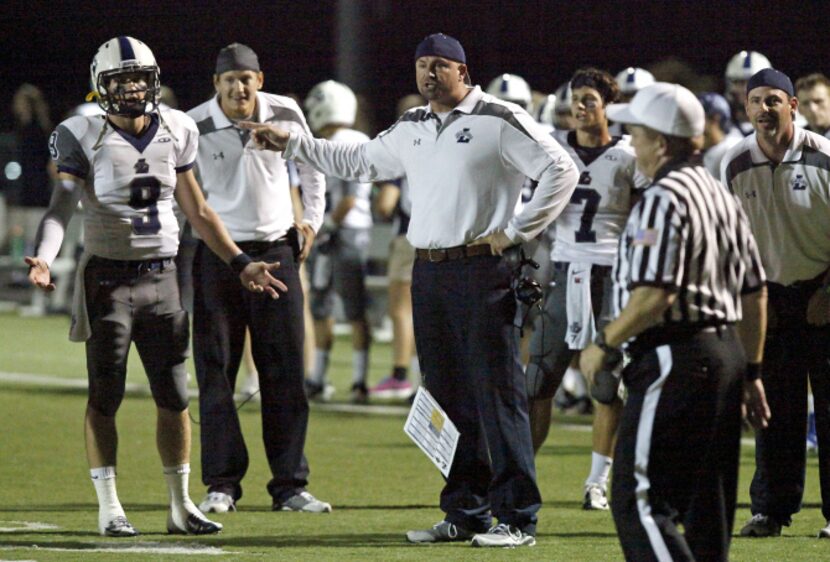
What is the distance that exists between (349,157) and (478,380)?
125 centimetres

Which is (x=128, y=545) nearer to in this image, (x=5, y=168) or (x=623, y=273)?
(x=623, y=273)

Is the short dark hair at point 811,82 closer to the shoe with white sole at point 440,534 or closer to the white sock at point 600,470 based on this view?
the white sock at point 600,470

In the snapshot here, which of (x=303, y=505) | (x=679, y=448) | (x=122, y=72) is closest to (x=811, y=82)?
(x=303, y=505)

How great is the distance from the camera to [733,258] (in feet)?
18.4

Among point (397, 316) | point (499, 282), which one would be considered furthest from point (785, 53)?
point (499, 282)

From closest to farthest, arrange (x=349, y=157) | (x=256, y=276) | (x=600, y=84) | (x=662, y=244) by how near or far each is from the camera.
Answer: (x=662, y=244), (x=256, y=276), (x=349, y=157), (x=600, y=84)

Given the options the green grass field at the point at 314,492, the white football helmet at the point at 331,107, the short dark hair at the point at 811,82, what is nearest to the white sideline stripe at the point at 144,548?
the green grass field at the point at 314,492

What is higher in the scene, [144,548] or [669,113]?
[669,113]

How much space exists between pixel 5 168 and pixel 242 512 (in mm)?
15666

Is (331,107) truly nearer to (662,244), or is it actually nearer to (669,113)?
(669,113)

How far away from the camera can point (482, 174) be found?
24.2ft

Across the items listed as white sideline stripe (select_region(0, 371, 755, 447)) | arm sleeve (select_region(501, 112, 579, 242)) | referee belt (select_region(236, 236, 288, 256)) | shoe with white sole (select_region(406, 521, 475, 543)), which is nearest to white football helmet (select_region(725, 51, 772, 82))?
white sideline stripe (select_region(0, 371, 755, 447))

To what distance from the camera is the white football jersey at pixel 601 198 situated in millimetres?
8734

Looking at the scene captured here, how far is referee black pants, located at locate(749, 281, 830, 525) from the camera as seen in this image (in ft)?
25.3
